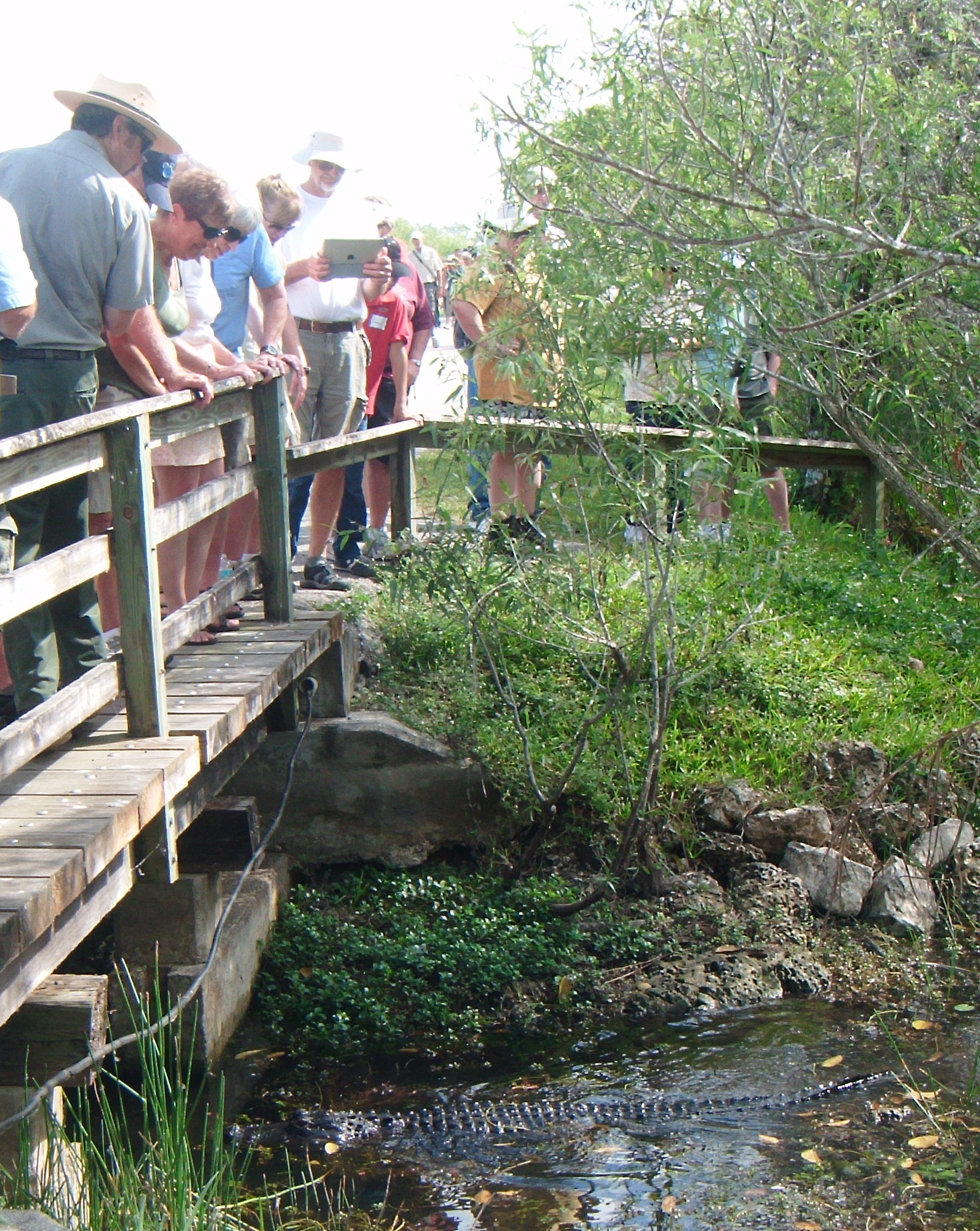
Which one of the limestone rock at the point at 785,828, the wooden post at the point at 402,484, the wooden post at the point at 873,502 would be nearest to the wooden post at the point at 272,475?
the wooden post at the point at 402,484

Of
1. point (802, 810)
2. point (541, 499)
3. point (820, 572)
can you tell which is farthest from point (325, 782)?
point (820, 572)

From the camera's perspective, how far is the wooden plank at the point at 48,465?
3473 mm

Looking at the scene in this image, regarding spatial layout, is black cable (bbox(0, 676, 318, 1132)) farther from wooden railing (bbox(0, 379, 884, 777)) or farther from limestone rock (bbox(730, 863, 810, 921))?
limestone rock (bbox(730, 863, 810, 921))

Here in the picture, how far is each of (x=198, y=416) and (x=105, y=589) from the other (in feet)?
3.17

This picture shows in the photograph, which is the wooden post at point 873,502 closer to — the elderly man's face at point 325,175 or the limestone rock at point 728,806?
the limestone rock at point 728,806

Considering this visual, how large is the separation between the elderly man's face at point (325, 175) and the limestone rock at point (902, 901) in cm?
441

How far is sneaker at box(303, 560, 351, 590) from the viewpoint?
24.5 feet

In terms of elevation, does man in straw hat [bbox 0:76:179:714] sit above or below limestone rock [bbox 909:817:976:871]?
above

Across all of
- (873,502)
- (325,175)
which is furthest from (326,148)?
(873,502)

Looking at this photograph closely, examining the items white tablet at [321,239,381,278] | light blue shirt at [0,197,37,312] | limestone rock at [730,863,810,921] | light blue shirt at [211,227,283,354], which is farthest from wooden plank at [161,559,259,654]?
limestone rock at [730,863,810,921]

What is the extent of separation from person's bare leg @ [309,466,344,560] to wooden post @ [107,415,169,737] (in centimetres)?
303

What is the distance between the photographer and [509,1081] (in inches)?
Result: 198

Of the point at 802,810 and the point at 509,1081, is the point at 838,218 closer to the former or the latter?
the point at 802,810

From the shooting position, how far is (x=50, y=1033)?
3.79 meters
